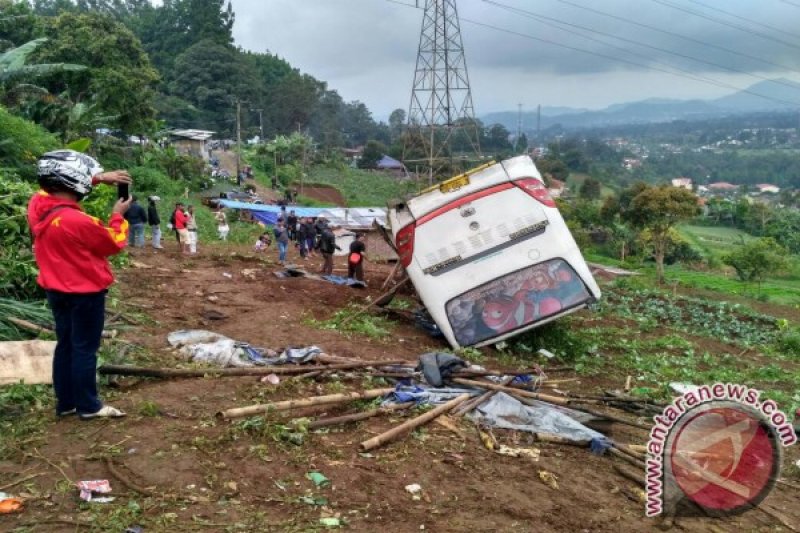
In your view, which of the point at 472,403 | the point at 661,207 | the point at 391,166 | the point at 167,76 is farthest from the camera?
the point at 391,166

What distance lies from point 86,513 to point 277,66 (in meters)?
101

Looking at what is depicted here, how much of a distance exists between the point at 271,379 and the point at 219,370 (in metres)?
0.50

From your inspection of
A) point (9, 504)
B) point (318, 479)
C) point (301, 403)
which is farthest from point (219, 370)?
point (9, 504)

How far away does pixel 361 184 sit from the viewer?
212 feet

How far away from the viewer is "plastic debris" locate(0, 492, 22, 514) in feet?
12.0

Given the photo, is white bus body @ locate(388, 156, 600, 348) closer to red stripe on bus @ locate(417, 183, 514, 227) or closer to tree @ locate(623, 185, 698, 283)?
red stripe on bus @ locate(417, 183, 514, 227)

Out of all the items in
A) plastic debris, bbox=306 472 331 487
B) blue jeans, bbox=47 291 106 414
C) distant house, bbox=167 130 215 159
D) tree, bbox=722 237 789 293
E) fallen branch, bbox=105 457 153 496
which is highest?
distant house, bbox=167 130 215 159

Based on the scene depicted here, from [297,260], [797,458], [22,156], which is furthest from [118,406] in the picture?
[297,260]

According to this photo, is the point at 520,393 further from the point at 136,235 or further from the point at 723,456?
the point at 136,235

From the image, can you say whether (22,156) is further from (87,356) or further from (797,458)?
(797,458)

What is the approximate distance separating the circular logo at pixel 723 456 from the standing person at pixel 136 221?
13552 mm

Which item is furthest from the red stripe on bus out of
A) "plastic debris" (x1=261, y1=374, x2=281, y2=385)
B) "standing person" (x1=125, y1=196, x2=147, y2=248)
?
"standing person" (x1=125, y1=196, x2=147, y2=248)

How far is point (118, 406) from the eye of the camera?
16.9 feet

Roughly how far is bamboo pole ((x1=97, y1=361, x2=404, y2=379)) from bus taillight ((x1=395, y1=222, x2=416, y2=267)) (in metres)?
3.35
